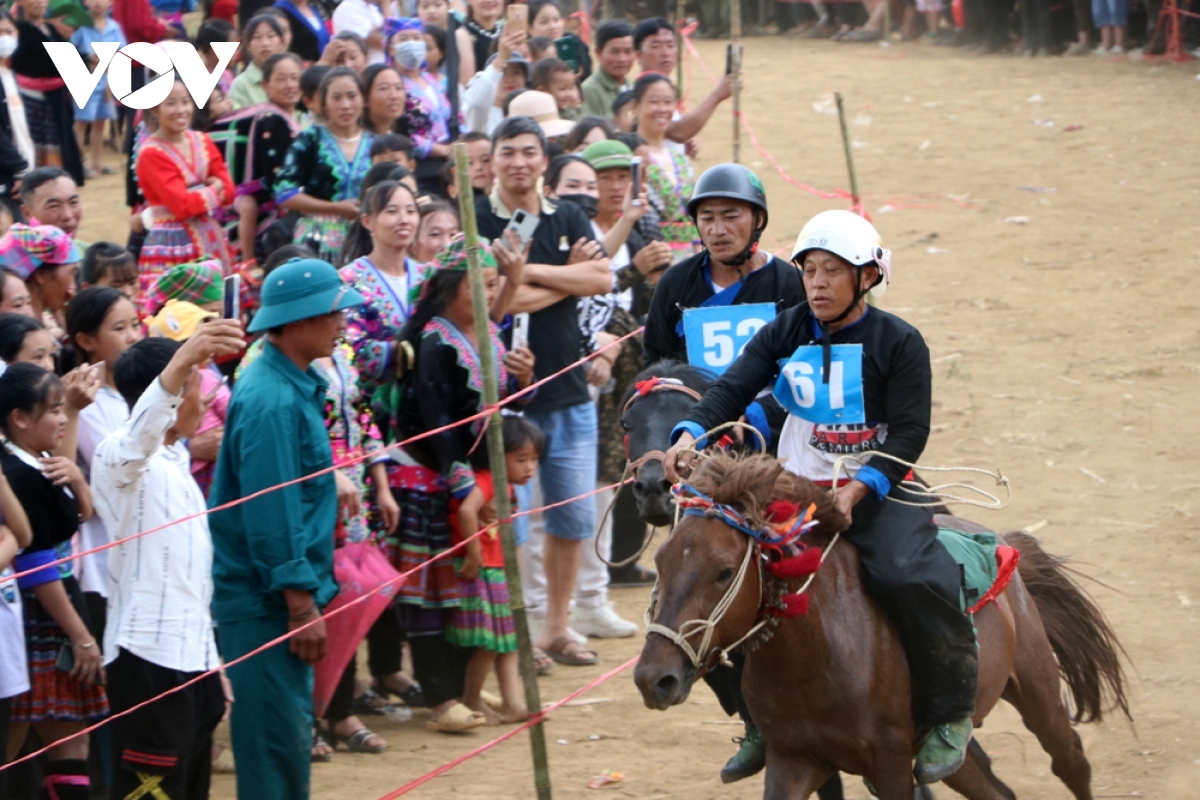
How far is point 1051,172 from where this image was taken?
15680 millimetres

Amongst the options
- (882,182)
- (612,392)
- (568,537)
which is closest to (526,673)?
(568,537)

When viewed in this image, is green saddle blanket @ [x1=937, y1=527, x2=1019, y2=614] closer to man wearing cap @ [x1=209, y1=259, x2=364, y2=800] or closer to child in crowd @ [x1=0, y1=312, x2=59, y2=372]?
man wearing cap @ [x1=209, y1=259, x2=364, y2=800]

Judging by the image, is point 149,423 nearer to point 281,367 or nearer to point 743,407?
point 281,367

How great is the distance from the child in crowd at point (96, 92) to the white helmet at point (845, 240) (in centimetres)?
1081

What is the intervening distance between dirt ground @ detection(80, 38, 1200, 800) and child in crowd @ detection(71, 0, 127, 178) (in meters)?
0.51

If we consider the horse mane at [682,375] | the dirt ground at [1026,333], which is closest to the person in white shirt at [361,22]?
the dirt ground at [1026,333]

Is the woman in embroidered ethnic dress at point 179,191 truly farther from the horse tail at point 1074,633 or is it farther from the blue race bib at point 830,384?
the horse tail at point 1074,633

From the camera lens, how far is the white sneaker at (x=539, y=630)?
7.79 m

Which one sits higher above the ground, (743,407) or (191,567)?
(743,407)

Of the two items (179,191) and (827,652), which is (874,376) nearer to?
(827,652)

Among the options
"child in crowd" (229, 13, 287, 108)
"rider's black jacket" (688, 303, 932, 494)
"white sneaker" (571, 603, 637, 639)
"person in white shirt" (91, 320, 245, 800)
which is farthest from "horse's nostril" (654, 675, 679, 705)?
"child in crowd" (229, 13, 287, 108)

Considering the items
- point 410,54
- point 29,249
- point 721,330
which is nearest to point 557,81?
point 410,54

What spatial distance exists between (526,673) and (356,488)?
1.25m

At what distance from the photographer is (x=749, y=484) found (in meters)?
4.26
